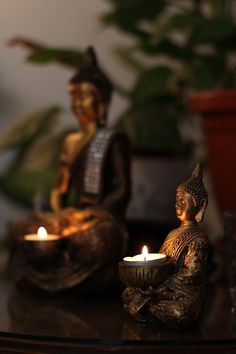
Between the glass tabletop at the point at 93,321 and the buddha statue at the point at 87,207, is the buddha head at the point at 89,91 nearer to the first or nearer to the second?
the buddha statue at the point at 87,207

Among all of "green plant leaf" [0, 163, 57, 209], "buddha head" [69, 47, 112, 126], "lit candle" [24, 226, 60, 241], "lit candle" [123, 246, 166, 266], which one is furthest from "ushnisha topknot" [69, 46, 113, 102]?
"green plant leaf" [0, 163, 57, 209]

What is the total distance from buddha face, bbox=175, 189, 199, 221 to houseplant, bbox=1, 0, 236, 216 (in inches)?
24.1

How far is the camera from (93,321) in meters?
0.87

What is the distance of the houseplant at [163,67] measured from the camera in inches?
56.2

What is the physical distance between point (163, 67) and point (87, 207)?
580 millimetres

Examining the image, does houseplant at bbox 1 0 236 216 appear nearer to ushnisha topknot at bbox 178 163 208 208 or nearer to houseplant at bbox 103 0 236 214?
houseplant at bbox 103 0 236 214

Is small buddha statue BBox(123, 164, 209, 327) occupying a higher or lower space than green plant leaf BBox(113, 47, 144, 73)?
lower

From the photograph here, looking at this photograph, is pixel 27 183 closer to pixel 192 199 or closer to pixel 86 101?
pixel 86 101

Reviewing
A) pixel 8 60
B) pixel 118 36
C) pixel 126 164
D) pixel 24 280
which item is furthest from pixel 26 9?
pixel 24 280

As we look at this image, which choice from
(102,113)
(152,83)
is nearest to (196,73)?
(152,83)

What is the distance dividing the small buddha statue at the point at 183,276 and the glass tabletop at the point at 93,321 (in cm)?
2

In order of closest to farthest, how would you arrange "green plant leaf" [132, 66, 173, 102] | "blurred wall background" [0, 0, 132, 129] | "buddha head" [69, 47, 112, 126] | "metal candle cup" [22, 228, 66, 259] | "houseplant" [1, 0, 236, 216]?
"metal candle cup" [22, 228, 66, 259], "buddha head" [69, 47, 112, 126], "houseplant" [1, 0, 236, 216], "green plant leaf" [132, 66, 173, 102], "blurred wall background" [0, 0, 132, 129]

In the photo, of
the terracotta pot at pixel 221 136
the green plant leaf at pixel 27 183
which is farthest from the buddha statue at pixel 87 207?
the green plant leaf at pixel 27 183

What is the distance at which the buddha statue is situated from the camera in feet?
3.27
